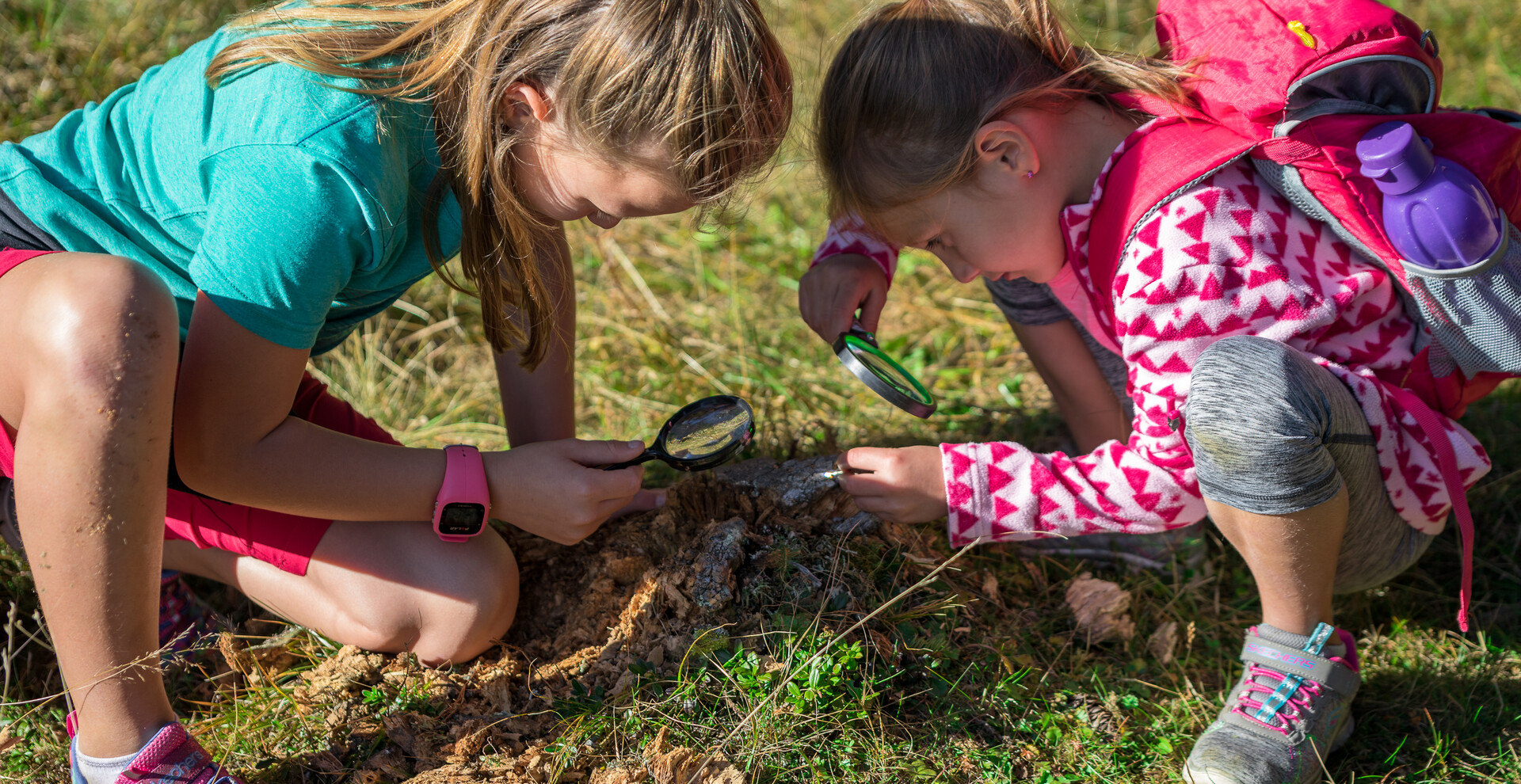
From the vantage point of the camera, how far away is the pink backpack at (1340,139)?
66.7 inches

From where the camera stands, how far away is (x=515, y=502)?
1858 millimetres

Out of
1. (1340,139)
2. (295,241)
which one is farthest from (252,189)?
(1340,139)

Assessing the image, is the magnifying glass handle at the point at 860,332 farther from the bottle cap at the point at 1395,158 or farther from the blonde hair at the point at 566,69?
the bottle cap at the point at 1395,158

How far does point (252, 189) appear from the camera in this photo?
1.52 metres

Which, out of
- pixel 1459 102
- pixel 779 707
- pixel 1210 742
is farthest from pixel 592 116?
pixel 1459 102

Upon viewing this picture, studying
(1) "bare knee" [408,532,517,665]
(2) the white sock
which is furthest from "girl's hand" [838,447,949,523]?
(2) the white sock

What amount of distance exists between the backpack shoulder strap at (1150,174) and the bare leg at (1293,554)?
0.47 m

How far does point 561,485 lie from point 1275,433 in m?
1.17

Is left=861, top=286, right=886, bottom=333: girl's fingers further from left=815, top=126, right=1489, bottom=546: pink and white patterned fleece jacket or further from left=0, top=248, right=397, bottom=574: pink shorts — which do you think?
left=0, top=248, right=397, bottom=574: pink shorts

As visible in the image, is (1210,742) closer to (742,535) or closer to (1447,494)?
(1447,494)

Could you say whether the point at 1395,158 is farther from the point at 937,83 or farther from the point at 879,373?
the point at 879,373

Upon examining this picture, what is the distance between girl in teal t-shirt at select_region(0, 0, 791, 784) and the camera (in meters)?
1.50

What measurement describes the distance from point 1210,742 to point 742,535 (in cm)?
89

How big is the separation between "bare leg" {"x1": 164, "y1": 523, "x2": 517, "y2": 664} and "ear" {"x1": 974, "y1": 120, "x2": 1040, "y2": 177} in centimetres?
116
